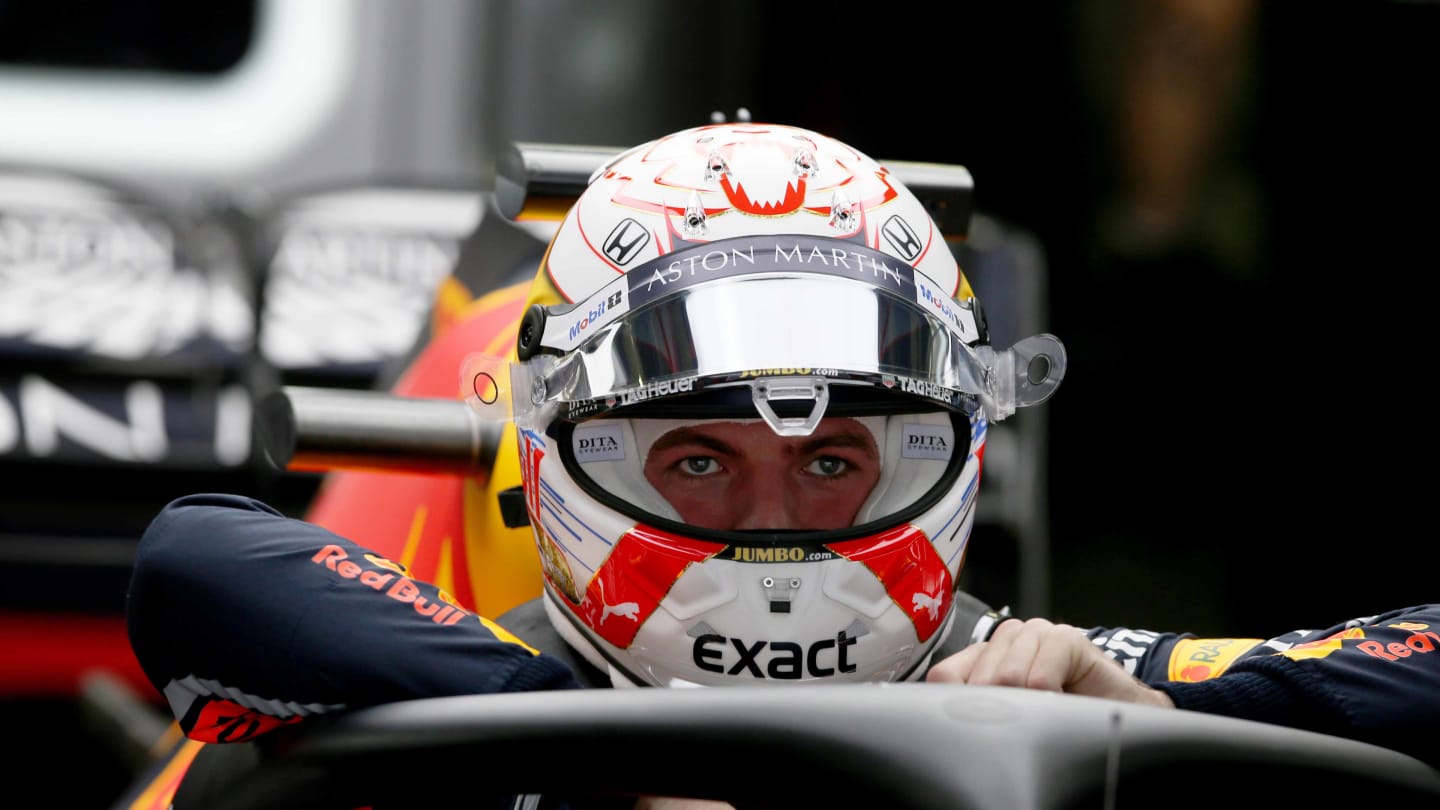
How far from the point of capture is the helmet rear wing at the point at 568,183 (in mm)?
1797

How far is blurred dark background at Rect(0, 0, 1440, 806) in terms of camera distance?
4.22m

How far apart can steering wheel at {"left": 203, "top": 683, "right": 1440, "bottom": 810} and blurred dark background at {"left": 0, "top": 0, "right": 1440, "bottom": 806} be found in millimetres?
2814

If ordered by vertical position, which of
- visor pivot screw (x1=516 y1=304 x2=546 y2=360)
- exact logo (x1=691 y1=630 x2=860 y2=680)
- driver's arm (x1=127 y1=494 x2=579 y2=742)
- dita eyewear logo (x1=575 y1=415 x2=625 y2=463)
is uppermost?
visor pivot screw (x1=516 y1=304 x2=546 y2=360)

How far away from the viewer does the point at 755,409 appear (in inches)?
55.1

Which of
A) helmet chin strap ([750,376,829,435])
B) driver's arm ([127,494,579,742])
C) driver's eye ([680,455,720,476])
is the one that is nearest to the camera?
driver's arm ([127,494,579,742])

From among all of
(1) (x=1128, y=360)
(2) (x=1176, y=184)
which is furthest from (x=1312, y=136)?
(1) (x=1128, y=360)

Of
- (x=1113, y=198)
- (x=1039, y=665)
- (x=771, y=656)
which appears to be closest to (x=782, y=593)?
(x=771, y=656)

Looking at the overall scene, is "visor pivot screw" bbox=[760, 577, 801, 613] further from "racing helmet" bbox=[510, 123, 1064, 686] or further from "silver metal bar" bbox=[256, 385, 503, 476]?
"silver metal bar" bbox=[256, 385, 503, 476]

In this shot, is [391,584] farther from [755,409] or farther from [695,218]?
[695,218]

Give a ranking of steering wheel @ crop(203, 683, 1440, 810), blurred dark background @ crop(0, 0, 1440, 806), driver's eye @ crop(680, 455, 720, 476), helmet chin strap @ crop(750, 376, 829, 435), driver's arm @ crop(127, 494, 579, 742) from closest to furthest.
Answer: steering wheel @ crop(203, 683, 1440, 810)
driver's arm @ crop(127, 494, 579, 742)
helmet chin strap @ crop(750, 376, 829, 435)
driver's eye @ crop(680, 455, 720, 476)
blurred dark background @ crop(0, 0, 1440, 806)

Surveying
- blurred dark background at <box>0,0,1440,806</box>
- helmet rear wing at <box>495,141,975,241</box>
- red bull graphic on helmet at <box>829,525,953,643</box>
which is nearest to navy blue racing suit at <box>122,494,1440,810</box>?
red bull graphic on helmet at <box>829,525,953,643</box>

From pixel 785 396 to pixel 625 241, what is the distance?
0.26 metres

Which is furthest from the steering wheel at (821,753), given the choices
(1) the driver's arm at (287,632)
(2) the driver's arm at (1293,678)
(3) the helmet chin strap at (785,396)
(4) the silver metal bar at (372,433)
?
(4) the silver metal bar at (372,433)

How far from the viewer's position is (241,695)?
107 cm
